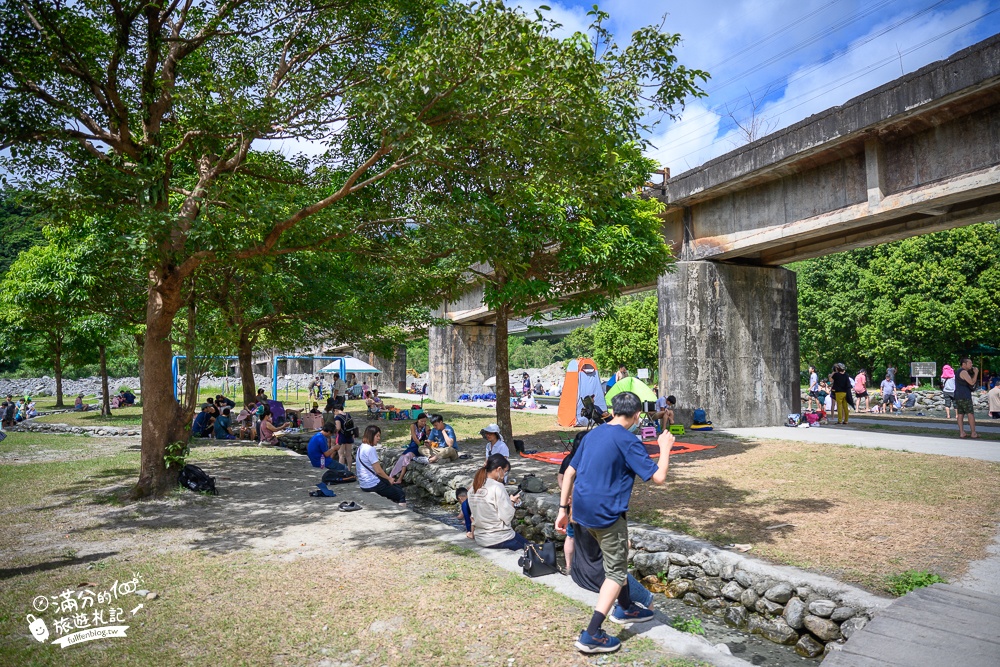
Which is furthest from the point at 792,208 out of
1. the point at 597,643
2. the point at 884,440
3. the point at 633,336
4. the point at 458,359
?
the point at 633,336

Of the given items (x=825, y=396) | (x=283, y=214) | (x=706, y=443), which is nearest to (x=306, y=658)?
(x=283, y=214)

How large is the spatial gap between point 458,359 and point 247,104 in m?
24.0

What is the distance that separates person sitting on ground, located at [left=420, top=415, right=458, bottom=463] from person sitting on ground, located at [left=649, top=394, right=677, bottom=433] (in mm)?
5219

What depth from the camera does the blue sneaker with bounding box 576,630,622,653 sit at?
373cm

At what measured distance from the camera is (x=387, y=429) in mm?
18391

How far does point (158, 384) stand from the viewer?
802cm

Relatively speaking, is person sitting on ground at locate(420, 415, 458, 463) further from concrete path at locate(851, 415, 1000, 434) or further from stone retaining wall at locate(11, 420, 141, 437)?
concrete path at locate(851, 415, 1000, 434)

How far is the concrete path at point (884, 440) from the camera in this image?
1061cm

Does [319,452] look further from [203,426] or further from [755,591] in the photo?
[755,591]

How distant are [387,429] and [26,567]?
43.0 ft

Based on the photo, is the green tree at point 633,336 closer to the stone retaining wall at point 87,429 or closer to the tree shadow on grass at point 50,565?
the stone retaining wall at point 87,429

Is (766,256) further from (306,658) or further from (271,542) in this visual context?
(306,658)

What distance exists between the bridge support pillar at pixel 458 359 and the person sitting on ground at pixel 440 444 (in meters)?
18.4

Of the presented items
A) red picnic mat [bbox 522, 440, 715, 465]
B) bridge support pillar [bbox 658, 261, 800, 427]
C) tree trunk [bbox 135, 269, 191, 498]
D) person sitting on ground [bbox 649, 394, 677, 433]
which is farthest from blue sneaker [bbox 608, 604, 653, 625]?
bridge support pillar [bbox 658, 261, 800, 427]
